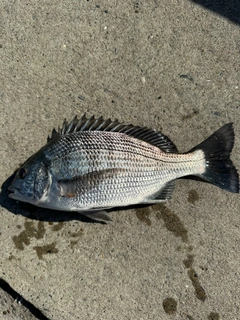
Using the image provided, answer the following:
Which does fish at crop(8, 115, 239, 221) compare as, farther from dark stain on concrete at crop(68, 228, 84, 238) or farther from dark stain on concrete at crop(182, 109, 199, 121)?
dark stain on concrete at crop(182, 109, 199, 121)

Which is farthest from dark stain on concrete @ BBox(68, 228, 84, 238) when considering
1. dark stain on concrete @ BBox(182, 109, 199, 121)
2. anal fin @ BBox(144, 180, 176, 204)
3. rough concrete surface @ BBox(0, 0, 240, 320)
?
dark stain on concrete @ BBox(182, 109, 199, 121)

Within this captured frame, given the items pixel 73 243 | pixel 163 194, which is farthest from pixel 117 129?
pixel 73 243

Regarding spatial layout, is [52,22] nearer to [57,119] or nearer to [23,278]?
[57,119]

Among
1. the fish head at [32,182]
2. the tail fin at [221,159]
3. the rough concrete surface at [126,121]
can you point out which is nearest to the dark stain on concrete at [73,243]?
the rough concrete surface at [126,121]

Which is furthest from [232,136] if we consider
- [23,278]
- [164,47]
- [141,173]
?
[23,278]

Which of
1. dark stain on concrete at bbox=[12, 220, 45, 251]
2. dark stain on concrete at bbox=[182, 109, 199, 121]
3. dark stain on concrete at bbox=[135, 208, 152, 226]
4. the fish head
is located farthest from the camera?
dark stain on concrete at bbox=[182, 109, 199, 121]

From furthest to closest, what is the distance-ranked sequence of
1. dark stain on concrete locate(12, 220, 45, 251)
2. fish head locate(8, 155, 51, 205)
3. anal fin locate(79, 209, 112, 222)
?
1. dark stain on concrete locate(12, 220, 45, 251)
2. anal fin locate(79, 209, 112, 222)
3. fish head locate(8, 155, 51, 205)

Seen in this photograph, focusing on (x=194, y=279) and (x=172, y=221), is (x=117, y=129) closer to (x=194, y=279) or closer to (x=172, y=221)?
(x=172, y=221)
